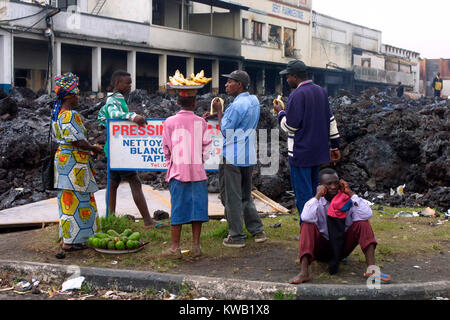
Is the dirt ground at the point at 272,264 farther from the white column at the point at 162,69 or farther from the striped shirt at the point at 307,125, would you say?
the white column at the point at 162,69

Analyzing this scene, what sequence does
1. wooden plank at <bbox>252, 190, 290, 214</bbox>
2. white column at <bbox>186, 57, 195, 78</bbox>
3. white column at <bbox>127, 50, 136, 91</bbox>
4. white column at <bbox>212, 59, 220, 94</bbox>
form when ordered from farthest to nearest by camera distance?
white column at <bbox>212, 59, 220, 94</bbox> < white column at <bbox>186, 57, 195, 78</bbox> < white column at <bbox>127, 50, 136, 91</bbox> < wooden plank at <bbox>252, 190, 290, 214</bbox>

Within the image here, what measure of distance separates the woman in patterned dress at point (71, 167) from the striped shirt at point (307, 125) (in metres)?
2.10

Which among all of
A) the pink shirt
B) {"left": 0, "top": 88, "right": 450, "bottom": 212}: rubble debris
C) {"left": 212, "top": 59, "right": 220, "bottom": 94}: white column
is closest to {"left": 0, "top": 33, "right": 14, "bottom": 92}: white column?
{"left": 0, "top": 88, "right": 450, "bottom": 212}: rubble debris

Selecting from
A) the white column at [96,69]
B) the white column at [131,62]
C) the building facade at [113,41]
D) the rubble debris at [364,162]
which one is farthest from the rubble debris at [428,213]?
the white column at [131,62]

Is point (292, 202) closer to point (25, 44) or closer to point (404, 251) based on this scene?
point (404, 251)

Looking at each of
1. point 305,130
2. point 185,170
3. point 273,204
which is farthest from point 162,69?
point 185,170

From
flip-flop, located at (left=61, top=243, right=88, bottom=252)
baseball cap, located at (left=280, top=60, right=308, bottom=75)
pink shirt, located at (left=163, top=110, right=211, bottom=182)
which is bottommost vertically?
flip-flop, located at (left=61, top=243, right=88, bottom=252)

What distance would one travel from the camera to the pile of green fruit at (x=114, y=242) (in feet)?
19.5

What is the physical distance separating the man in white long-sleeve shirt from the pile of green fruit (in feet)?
6.54

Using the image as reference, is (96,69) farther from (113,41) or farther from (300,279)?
(300,279)

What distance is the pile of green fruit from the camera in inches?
233

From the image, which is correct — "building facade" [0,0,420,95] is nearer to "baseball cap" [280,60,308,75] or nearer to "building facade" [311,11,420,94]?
"building facade" [311,11,420,94]
